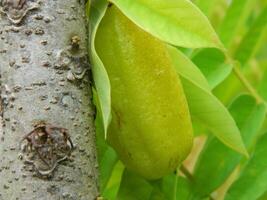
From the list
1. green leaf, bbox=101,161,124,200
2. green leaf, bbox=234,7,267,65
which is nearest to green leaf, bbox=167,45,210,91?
Answer: green leaf, bbox=101,161,124,200

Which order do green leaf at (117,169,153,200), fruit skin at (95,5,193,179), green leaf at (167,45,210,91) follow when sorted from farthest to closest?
green leaf at (117,169,153,200)
green leaf at (167,45,210,91)
fruit skin at (95,5,193,179)

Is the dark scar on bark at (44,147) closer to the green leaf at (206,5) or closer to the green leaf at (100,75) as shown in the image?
the green leaf at (100,75)

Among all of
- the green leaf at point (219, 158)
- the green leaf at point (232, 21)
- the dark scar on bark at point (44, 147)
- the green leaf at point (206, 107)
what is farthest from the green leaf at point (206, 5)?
the dark scar on bark at point (44, 147)

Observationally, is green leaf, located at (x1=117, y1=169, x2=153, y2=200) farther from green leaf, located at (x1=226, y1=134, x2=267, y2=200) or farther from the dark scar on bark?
the dark scar on bark

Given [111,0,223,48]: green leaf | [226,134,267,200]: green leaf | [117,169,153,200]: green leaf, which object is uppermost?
[111,0,223,48]: green leaf

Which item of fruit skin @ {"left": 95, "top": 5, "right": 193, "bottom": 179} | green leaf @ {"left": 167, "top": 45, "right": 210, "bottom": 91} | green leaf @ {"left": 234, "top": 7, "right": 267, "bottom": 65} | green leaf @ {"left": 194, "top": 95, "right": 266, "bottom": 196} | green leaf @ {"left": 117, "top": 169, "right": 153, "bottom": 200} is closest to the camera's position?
fruit skin @ {"left": 95, "top": 5, "right": 193, "bottom": 179}

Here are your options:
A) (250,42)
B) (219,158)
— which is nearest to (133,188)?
(219,158)
